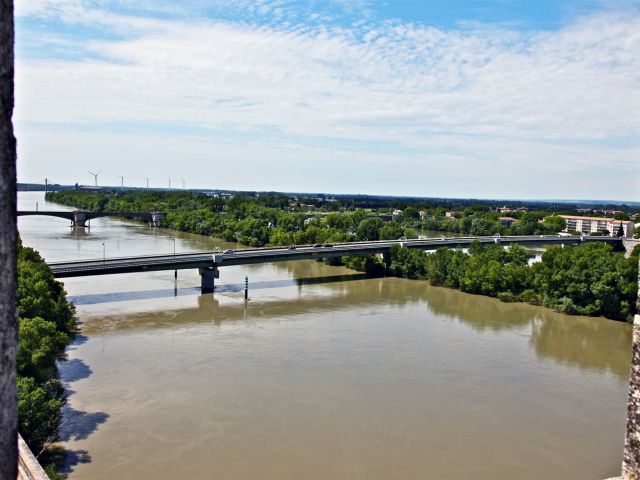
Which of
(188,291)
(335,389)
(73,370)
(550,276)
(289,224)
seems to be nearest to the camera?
(335,389)

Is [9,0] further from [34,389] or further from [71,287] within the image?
[71,287]

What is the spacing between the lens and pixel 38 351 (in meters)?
14.7

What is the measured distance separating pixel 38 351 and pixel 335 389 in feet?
26.6

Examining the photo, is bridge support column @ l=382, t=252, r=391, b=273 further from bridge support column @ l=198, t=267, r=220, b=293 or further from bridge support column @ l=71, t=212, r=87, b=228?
bridge support column @ l=71, t=212, r=87, b=228

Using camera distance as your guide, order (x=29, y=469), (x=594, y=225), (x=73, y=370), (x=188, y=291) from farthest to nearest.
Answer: (x=594, y=225)
(x=188, y=291)
(x=73, y=370)
(x=29, y=469)

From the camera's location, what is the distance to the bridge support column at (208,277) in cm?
3186

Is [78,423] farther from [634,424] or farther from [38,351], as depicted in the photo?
[634,424]

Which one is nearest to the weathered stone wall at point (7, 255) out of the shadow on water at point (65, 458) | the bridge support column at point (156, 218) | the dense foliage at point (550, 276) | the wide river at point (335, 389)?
the wide river at point (335, 389)

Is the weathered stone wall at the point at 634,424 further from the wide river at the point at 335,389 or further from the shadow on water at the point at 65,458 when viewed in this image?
the shadow on water at the point at 65,458

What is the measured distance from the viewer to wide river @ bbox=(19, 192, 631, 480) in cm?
1291

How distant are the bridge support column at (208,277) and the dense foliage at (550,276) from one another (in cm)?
1411

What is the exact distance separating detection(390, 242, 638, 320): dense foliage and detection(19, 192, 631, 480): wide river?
107cm

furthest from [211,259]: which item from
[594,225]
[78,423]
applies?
[594,225]

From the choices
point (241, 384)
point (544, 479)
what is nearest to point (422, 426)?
point (544, 479)
